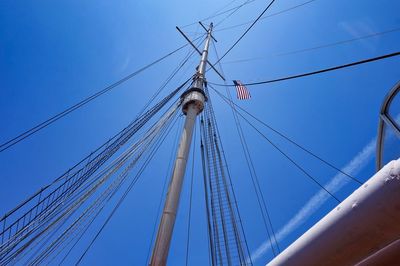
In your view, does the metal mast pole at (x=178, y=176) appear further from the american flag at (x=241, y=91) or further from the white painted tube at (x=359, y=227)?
the white painted tube at (x=359, y=227)

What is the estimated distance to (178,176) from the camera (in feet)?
20.7

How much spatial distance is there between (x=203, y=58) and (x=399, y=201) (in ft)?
35.1

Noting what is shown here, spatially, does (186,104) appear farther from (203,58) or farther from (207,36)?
(207,36)

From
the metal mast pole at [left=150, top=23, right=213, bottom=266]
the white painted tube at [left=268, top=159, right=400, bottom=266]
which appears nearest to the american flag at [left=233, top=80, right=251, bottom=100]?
the metal mast pole at [left=150, top=23, right=213, bottom=266]

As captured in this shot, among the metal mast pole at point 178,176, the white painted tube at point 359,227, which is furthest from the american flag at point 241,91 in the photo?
the white painted tube at point 359,227

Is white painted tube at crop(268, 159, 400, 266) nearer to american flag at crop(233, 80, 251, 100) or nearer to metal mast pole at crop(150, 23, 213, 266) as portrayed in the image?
metal mast pole at crop(150, 23, 213, 266)

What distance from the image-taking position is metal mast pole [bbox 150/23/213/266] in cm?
505

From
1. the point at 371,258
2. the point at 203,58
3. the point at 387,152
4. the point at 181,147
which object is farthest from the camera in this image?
the point at 203,58

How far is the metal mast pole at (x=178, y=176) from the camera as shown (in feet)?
16.6

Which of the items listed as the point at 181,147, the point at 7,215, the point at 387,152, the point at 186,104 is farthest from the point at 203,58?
the point at 387,152

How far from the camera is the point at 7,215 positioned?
6102 millimetres

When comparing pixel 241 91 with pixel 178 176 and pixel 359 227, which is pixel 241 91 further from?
pixel 359 227

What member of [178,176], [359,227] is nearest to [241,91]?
[178,176]

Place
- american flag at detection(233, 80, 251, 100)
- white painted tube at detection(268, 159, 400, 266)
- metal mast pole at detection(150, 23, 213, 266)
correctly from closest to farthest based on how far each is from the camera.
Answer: white painted tube at detection(268, 159, 400, 266) < metal mast pole at detection(150, 23, 213, 266) < american flag at detection(233, 80, 251, 100)
